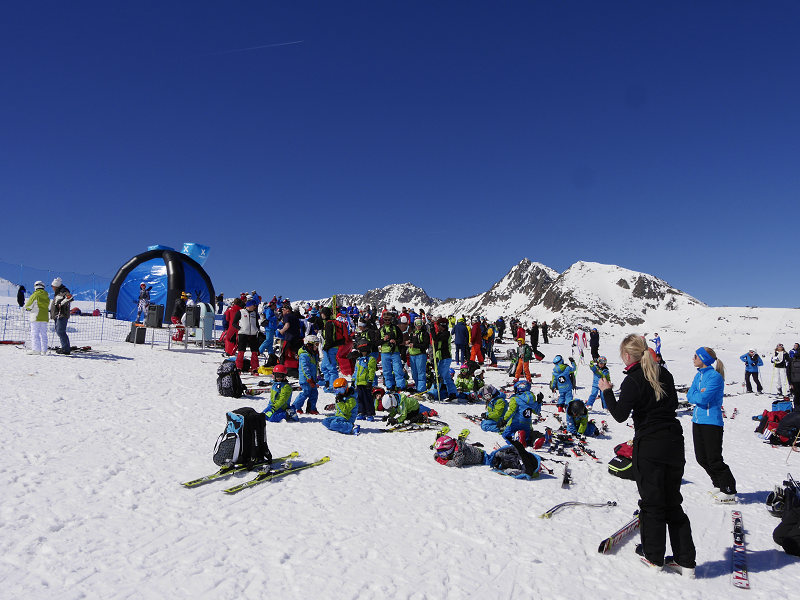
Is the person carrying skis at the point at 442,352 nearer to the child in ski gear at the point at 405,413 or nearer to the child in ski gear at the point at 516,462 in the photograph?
the child in ski gear at the point at 405,413

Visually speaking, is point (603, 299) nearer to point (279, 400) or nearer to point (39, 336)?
point (279, 400)

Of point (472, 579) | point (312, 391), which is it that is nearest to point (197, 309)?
point (312, 391)

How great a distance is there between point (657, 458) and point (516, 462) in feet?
8.97

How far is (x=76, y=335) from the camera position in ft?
56.9

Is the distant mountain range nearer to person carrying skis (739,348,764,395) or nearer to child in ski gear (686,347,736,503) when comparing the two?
person carrying skis (739,348,764,395)

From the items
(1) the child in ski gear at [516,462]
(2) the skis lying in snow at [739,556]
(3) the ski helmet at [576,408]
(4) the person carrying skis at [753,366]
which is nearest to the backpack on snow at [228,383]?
(1) the child in ski gear at [516,462]

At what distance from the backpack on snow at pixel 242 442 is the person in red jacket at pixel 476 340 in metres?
12.6

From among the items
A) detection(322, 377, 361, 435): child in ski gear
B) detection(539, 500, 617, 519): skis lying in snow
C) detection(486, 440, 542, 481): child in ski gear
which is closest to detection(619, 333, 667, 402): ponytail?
detection(539, 500, 617, 519): skis lying in snow

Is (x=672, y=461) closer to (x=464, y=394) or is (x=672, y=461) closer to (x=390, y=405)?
(x=390, y=405)

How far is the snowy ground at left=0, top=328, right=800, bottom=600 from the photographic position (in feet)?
10.6

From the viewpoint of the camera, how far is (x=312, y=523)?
413 cm

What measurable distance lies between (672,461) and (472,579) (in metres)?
1.87

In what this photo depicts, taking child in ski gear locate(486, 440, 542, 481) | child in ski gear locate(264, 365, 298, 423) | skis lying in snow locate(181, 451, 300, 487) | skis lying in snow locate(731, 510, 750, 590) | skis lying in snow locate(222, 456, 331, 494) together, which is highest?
child in ski gear locate(264, 365, 298, 423)

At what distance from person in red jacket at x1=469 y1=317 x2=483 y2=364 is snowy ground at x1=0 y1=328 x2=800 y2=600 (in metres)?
10.0
